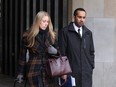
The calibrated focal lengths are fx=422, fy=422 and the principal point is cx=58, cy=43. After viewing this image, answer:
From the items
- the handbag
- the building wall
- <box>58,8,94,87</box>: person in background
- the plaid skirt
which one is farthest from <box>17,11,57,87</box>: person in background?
the building wall

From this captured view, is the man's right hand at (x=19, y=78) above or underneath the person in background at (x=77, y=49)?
underneath

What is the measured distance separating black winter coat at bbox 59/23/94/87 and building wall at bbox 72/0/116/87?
2.49 meters

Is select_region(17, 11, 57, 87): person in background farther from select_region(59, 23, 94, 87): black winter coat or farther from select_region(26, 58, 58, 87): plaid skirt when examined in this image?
select_region(59, 23, 94, 87): black winter coat

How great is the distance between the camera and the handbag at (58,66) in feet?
19.8

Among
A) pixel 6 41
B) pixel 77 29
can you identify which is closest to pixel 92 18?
pixel 77 29

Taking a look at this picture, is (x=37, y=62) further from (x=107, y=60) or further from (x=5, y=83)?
(x=5, y=83)

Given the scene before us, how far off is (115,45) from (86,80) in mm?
2694

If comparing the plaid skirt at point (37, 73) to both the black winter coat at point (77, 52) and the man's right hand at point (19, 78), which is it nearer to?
the man's right hand at point (19, 78)

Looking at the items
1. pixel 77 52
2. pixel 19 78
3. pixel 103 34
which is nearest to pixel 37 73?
pixel 19 78

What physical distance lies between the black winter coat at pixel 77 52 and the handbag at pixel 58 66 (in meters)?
0.55

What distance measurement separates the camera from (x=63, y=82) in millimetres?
6398

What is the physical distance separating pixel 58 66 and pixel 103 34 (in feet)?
11.2

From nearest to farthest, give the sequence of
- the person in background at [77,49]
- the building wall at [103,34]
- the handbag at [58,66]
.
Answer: the handbag at [58,66] → the person in background at [77,49] → the building wall at [103,34]

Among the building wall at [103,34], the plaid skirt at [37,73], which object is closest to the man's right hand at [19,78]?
the plaid skirt at [37,73]
